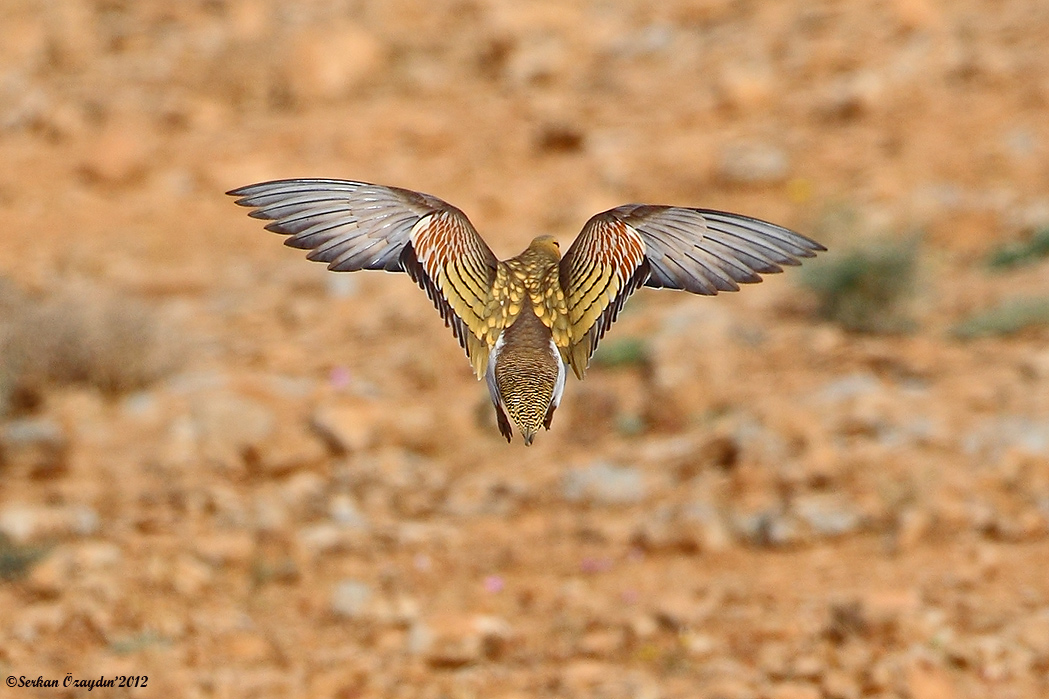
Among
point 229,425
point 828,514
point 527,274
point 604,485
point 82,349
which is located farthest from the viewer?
point 82,349

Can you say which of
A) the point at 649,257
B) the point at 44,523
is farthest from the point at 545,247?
the point at 44,523

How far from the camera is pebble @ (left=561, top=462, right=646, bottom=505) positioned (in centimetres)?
804

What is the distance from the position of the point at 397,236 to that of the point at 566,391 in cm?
572

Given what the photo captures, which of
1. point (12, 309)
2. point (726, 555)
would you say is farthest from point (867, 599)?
point (12, 309)

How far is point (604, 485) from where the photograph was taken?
26.9 ft

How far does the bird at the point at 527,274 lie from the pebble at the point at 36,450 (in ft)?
18.4

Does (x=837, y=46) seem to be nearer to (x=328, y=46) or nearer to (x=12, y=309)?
(x=328, y=46)

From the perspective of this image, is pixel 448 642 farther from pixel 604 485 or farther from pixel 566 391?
pixel 566 391

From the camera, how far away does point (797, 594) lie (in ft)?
22.3

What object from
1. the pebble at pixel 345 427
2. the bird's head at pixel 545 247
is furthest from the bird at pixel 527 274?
the pebble at pixel 345 427

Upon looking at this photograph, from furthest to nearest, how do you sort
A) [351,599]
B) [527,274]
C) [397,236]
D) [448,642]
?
[351,599], [448,642], [527,274], [397,236]

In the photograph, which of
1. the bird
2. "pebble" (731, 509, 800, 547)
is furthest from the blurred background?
the bird

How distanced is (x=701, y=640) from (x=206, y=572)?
2418mm

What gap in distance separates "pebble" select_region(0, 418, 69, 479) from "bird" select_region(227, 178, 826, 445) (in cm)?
560
